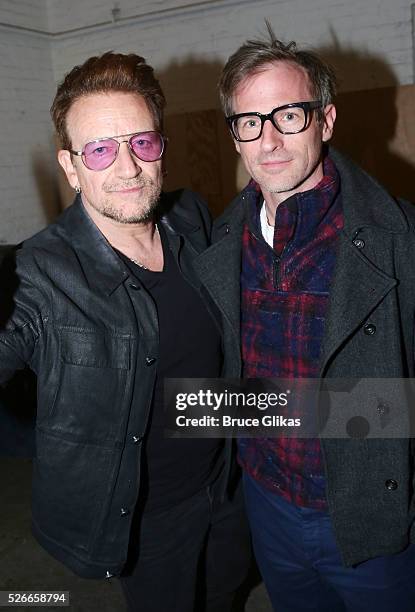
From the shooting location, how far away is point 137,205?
5.90 ft

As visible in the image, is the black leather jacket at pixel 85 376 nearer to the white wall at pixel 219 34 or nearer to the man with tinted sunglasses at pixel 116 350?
the man with tinted sunglasses at pixel 116 350

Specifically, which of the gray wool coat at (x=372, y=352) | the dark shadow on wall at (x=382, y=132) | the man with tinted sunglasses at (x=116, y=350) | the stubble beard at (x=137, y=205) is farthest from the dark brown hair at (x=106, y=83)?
the dark shadow on wall at (x=382, y=132)

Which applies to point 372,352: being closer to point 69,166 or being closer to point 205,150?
point 69,166

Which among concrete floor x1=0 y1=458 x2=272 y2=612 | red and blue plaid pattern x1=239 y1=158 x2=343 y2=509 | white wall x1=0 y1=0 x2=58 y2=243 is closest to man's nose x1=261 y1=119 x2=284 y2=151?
red and blue plaid pattern x1=239 y1=158 x2=343 y2=509

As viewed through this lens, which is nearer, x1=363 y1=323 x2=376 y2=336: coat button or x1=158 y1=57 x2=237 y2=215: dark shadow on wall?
x1=363 y1=323 x2=376 y2=336: coat button

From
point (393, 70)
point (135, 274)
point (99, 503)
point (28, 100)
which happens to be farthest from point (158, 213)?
point (28, 100)

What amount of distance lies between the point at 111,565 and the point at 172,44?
16.5 ft

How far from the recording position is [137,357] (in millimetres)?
1721

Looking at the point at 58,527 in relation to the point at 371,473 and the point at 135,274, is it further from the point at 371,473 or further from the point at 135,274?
the point at 371,473

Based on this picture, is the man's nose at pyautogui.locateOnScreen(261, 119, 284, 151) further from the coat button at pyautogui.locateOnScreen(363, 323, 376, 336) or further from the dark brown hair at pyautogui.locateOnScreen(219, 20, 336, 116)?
the coat button at pyautogui.locateOnScreen(363, 323, 376, 336)

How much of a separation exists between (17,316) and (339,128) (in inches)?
144

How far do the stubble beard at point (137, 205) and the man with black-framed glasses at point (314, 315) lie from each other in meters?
0.26

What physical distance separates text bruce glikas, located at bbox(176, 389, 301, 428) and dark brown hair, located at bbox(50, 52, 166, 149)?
38.4 inches

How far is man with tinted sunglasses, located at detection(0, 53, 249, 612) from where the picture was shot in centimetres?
168
